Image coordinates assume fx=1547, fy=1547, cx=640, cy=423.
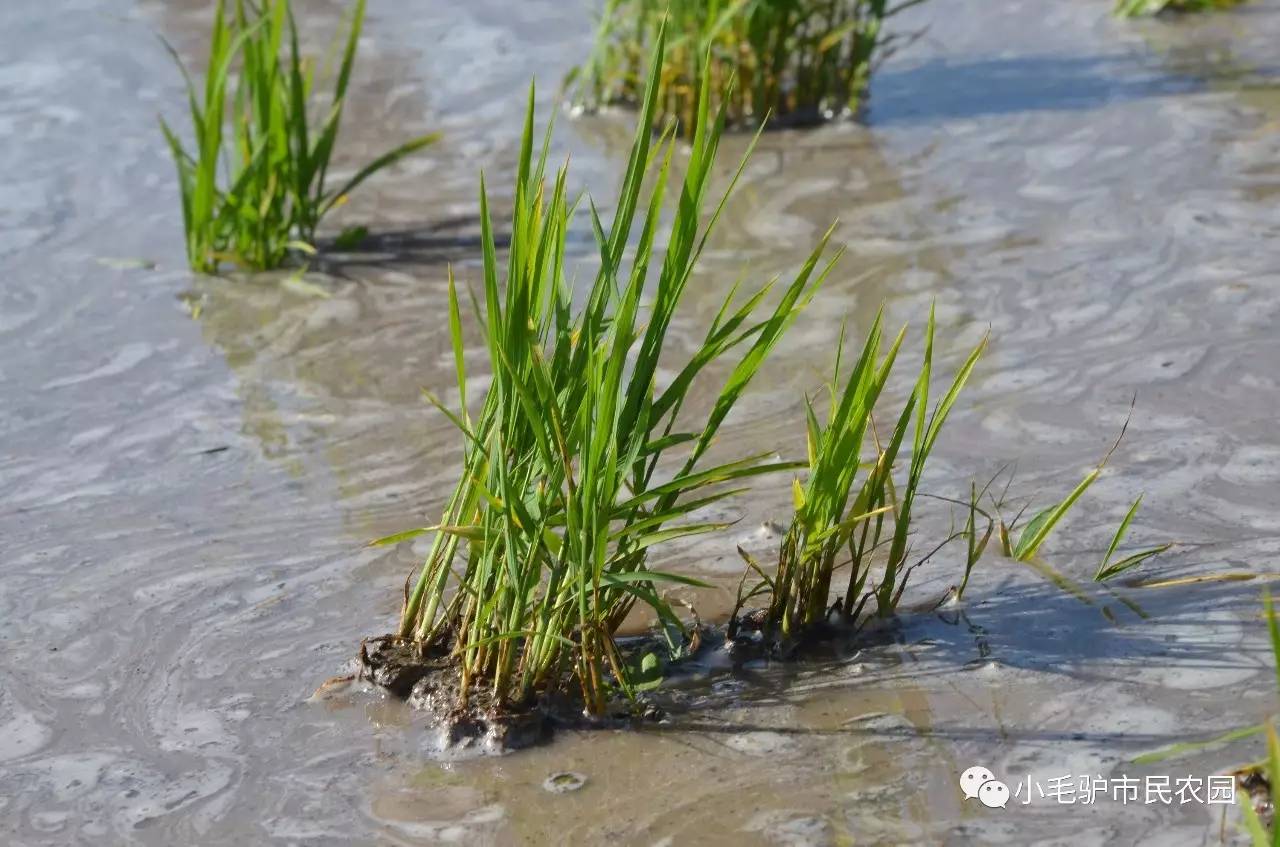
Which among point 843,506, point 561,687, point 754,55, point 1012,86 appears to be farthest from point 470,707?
point 1012,86

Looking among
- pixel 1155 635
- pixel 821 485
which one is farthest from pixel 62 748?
pixel 1155 635

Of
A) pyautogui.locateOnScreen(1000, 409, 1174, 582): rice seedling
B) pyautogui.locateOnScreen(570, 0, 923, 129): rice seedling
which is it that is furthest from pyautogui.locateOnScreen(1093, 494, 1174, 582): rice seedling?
pyautogui.locateOnScreen(570, 0, 923, 129): rice seedling

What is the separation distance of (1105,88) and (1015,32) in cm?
84

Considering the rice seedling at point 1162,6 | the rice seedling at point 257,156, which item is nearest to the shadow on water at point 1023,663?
the rice seedling at point 257,156

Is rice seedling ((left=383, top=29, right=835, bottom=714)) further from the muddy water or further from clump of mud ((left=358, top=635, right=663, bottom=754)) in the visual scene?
the muddy water

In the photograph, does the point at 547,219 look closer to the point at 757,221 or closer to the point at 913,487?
the point at 913,487

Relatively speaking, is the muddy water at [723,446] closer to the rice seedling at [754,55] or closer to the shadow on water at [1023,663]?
the shadow on water at [1023,663]

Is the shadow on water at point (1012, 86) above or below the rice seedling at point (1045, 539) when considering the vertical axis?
above

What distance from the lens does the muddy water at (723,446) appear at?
2.05m

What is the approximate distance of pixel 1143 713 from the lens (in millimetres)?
2104

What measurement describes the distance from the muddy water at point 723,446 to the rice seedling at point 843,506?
10 cm

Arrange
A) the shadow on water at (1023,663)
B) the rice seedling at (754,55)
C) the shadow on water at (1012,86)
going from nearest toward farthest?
the shadow on water at (1023,663) < the rice seedling at (754,55) < the shadow on water at (1012,86)

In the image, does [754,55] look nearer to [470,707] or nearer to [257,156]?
[257,156]

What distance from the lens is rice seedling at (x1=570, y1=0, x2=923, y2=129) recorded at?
189 inches
